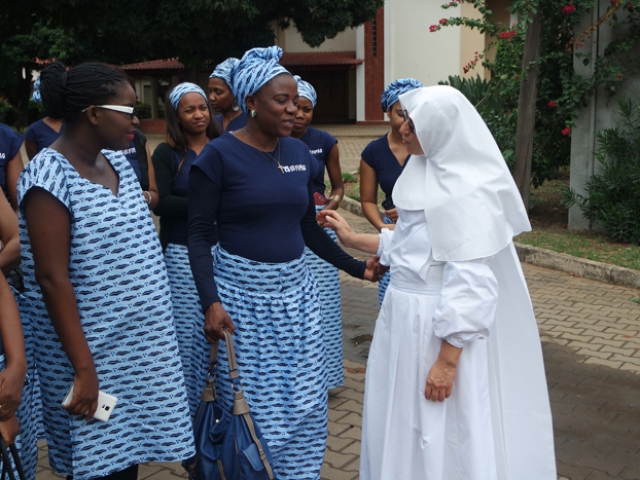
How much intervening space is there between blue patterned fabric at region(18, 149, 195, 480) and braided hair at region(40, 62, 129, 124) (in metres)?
0.19

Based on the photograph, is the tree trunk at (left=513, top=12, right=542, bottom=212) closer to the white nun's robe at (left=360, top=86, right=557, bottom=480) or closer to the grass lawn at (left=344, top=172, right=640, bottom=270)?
the grass lawn at (left=344, top=172, right=640, bottom=270)

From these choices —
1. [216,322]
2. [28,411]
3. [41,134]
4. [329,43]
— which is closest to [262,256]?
[216,322]

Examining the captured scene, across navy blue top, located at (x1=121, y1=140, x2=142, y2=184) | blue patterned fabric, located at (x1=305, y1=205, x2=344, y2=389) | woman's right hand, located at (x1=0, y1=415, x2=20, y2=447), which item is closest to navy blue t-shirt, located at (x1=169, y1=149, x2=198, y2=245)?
navy blue top, located at (x1=121, y1=140, x2=142, y2=184)

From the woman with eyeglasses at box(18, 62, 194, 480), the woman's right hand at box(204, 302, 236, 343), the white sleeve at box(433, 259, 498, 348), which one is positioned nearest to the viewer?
the woman with eyeglasses at box(18, 62, 194, 480)

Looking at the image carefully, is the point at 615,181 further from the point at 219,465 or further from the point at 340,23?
the point at 340,23

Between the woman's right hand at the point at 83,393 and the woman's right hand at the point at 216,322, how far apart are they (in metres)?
0.55

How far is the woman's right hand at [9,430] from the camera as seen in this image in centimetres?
230

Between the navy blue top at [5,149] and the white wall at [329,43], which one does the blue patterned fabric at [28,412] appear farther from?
the white wall at [329,43]

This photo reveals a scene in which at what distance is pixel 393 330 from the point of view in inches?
117

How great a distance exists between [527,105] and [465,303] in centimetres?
746

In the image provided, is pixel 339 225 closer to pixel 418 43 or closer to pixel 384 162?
pixel 384 162

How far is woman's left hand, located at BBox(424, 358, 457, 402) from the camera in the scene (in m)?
2.78

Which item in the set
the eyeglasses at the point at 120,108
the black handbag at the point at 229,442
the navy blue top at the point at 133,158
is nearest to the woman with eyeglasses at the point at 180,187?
the navy blue top at the point at 133,158

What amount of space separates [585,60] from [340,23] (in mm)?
13826
